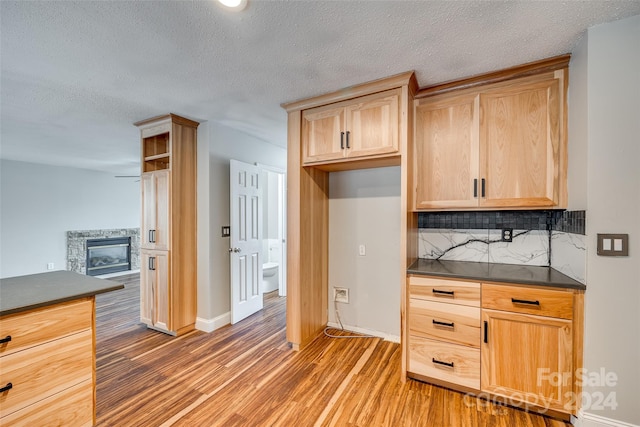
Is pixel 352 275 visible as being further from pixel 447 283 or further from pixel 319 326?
pixel 447 283

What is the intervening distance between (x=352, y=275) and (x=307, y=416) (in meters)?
1.46

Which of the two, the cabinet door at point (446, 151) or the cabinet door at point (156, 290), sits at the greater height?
the cabinet door at point (446, 151)

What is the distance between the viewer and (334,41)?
1.74 m

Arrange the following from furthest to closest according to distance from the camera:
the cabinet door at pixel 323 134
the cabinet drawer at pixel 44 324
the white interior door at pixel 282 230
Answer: the white interior door at pixel 282 230, the cabinet door at pixel 323 134, the cabinet drawer at pixel 44 324

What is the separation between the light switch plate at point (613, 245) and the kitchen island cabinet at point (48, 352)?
2815mm

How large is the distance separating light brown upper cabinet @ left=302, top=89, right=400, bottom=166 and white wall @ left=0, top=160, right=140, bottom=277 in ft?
18.8

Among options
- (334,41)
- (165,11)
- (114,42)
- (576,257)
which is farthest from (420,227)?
(114,42)

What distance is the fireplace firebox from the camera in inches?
234

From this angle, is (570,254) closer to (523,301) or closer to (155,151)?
(523,301)

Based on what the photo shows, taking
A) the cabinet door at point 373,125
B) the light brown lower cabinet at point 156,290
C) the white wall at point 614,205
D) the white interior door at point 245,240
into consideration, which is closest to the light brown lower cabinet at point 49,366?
the light brown lower cabinet at point 156,290

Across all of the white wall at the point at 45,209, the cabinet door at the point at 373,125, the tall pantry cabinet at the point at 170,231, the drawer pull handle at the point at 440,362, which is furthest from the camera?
the white wall at the point at 45,209

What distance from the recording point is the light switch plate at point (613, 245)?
1.54 m

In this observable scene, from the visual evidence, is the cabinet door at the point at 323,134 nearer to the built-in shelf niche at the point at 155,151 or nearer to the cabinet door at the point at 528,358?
the cabinet door at the point at 528,358

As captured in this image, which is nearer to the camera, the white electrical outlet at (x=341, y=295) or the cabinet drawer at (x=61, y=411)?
the cabinet drawer at (x=61, y=411)
